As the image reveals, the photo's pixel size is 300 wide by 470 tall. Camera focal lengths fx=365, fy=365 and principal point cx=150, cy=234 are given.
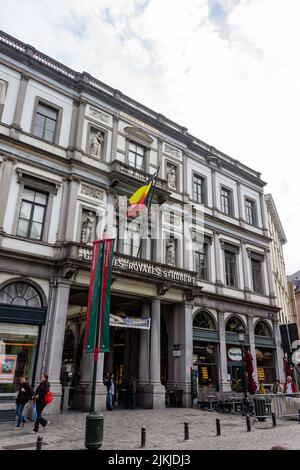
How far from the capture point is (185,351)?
862 inches

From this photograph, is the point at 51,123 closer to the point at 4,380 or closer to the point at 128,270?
the point at 128,270

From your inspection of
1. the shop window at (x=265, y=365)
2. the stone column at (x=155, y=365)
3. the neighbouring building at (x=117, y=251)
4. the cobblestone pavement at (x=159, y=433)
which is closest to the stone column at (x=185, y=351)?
the neighbouring building at (x=117, y=251)

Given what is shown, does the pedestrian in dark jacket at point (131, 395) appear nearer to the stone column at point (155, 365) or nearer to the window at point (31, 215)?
the stone column at point (155, 365)

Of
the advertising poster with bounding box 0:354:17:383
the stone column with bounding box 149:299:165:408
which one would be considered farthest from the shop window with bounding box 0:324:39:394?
the stone column with bounding box 149:299:165:408

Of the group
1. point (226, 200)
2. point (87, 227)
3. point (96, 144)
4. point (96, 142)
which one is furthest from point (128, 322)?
point (226, 200)

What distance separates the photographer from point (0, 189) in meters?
17.7

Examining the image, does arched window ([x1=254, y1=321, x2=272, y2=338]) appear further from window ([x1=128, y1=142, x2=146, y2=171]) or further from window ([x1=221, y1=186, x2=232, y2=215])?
window ([x1=128, y1=142, x2=146, y2=171])

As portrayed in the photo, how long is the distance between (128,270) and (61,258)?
3611 mm

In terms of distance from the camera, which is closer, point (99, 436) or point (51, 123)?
point (99, 436)

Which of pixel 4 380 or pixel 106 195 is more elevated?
pixel 106 195

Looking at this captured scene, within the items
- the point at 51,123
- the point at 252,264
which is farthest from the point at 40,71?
the point at 252,264

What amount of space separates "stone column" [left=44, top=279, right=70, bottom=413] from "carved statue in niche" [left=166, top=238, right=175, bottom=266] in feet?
24.9

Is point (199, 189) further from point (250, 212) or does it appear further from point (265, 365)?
point (265, 365)

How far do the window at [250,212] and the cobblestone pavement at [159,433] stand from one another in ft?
59.7
